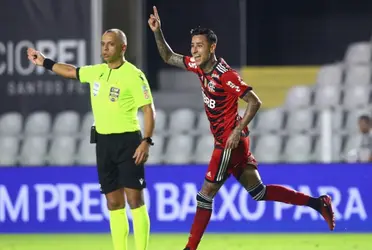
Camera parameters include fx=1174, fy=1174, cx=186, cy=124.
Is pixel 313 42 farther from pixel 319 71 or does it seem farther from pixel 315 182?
pixel 315 182

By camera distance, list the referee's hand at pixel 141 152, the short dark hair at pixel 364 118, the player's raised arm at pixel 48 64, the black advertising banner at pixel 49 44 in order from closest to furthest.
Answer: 1. the referee's hand at pixel 141 152
2. the player's raised arm at pixel 48 64
3. the short dark hair at pixel 364 118
4. the black advertising banner at pixel 49 44

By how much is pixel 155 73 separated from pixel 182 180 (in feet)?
10.7

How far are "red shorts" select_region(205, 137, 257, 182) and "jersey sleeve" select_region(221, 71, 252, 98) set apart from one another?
54cm

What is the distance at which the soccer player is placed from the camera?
351 inches

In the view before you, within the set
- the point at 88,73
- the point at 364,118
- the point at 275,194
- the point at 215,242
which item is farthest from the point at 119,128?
the point at 364,118

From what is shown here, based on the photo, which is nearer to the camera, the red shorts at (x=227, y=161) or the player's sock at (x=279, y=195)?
the red shorts at (x=227, y=161)

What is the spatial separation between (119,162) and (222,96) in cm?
94

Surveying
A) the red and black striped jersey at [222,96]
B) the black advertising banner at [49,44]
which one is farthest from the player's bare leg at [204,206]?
the black advertising banner at [49,44]

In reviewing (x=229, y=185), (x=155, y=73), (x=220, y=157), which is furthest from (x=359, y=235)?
(x=155, y=73)

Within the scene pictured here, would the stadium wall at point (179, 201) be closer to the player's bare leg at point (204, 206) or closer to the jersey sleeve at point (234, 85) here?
the player's bare leg at point (204, 206)

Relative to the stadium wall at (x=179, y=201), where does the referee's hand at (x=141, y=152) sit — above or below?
above

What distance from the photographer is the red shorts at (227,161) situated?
9.22 m

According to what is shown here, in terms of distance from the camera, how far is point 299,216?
12.3m

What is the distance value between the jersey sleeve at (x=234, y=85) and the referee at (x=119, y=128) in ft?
1.93
